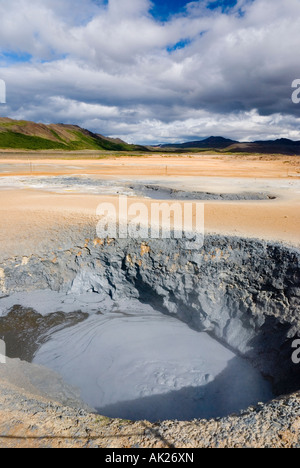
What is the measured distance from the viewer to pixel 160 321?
7.80 m

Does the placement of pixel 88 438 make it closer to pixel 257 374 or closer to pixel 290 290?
pixel 257 374

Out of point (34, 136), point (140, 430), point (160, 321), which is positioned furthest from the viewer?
point (34, 136)

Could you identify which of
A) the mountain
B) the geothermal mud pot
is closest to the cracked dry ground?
the geothermal mud pot

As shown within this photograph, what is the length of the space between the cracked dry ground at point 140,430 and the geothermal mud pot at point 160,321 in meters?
2.23

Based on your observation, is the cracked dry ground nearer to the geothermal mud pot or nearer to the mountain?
the geothermal mud pot

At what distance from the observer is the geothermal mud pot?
18.9 ft

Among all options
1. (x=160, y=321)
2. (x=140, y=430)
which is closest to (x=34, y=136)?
(x=160, y=321)

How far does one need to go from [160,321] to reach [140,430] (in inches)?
182

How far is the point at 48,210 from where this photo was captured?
10.0 metres

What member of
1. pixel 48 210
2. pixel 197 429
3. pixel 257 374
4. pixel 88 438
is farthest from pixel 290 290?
pixel 48 210

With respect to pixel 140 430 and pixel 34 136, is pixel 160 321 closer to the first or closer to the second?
pixel 140 430

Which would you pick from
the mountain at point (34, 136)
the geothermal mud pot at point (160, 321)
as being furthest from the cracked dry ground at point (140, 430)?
the mountain at point (34, 136)

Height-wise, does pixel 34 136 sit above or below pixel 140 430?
above

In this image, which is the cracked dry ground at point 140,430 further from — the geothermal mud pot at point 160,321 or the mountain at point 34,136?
the mountain at point 34,136
